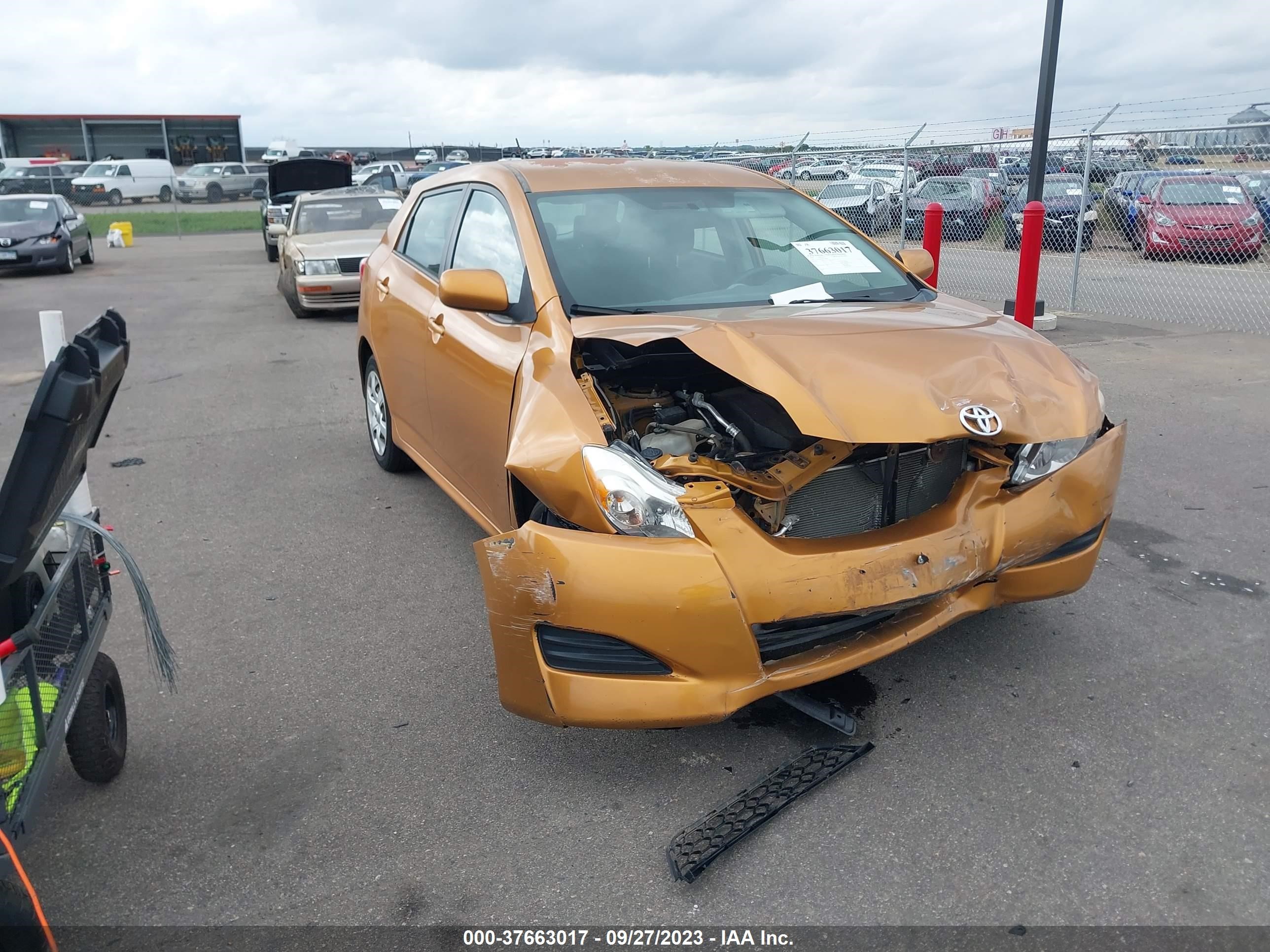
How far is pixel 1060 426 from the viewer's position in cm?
308

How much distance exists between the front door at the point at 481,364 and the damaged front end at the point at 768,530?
0.42m

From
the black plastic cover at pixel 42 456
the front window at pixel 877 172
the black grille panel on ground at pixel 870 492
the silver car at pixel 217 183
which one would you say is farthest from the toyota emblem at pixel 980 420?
the silver car at pixel 217 183

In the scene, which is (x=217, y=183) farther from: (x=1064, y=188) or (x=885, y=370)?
(x=885, y=370)

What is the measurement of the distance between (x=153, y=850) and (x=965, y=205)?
1402 cm

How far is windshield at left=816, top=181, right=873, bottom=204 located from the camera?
611 inches

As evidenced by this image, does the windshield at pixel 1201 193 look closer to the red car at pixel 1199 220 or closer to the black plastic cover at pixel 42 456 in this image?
the red car at pixel 1199 220

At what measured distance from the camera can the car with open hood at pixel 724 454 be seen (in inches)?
108

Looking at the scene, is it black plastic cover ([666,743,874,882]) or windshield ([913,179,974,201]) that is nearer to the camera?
black plastic cover ([666,743,874,882])

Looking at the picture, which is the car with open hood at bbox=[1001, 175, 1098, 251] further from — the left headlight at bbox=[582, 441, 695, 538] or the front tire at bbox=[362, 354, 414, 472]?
the left headlight at bbox=[582, 441, 695, 538]

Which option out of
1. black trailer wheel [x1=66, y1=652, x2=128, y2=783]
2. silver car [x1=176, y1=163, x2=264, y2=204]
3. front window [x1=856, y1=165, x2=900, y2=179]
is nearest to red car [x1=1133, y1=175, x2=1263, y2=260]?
front window [x1=856, y1=165, x2=900, y2=179]

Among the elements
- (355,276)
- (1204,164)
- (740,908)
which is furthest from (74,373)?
(1204,164)

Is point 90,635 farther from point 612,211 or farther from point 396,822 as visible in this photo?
point 612,211

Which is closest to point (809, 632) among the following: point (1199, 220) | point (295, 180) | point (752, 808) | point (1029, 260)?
point (752, 808)

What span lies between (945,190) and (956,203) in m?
0.27
